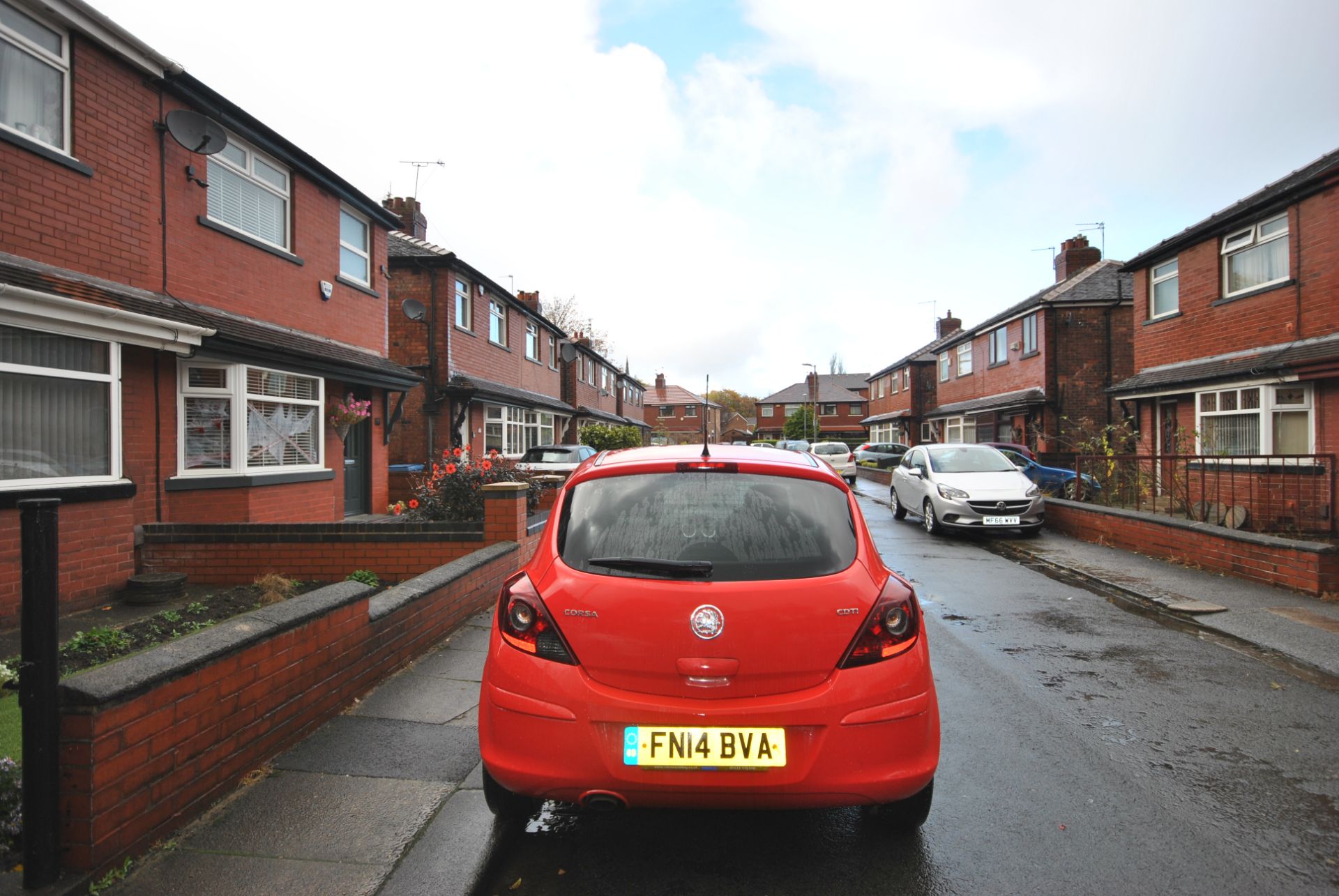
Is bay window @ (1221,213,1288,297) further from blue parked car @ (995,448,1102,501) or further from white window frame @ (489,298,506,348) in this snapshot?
white window frame @ (489,298,506,348)

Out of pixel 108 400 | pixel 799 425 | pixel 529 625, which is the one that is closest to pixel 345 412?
pixel 108 400

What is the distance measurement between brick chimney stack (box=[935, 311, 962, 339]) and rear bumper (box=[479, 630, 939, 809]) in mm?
40895

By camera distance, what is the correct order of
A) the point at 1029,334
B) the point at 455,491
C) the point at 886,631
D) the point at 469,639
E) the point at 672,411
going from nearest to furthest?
the point at 886,631
the point at 469,639
the point at 455,491
the point at 1029,334
the point at 672,411

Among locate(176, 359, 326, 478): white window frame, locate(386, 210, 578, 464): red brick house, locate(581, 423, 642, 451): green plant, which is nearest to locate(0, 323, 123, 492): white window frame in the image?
locate(176, 359, 326, 478): white window frame

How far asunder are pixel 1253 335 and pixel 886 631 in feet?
48.4

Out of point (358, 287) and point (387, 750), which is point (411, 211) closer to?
point (358, 287)

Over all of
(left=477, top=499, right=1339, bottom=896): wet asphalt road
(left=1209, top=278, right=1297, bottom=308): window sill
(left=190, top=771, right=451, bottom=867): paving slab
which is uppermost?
(left=1209, top=278, right=1297, bottom=308): window sill

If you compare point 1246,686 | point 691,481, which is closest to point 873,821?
point 691,481

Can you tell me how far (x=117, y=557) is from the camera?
22.2 ft

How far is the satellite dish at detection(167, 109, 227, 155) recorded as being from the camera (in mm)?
7957

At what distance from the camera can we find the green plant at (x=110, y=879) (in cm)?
230

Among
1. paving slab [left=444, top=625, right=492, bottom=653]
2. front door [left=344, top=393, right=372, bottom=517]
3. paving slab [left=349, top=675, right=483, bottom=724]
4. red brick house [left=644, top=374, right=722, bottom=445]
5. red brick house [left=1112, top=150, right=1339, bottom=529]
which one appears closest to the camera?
paving slab [left=349, top=675, right=483, bottom=724]

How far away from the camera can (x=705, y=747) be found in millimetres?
2439

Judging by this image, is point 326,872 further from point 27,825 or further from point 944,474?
point 944,474
